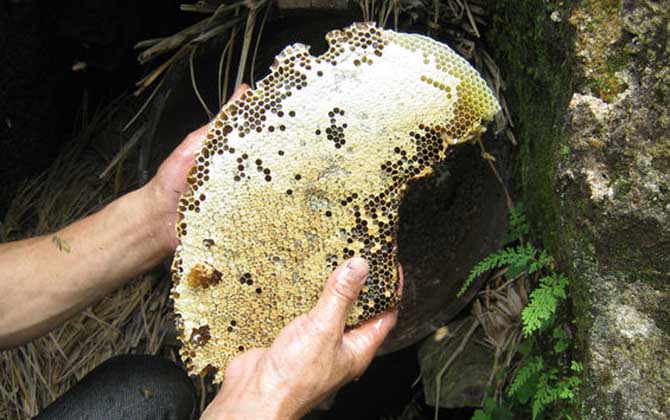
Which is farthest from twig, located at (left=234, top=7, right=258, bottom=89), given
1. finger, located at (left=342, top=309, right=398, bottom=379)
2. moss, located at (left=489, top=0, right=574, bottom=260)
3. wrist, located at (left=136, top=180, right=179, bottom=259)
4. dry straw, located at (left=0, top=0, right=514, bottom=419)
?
finger, located at (left=342, top=309, right=398, bottom=379)

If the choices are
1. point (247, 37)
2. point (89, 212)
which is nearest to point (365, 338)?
point (247, 37)

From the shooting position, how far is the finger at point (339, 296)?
142 centimetres

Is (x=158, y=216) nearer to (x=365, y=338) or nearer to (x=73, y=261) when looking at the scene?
(x=73, y=261)

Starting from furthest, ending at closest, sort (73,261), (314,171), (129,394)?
(129,394) → (73,261) → (314,171)

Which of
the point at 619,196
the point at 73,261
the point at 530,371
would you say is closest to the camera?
the point at 619,196

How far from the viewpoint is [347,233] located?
152 cm

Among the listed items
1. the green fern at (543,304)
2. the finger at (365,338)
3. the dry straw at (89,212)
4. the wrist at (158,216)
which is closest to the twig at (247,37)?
the dry straw at (89,212)

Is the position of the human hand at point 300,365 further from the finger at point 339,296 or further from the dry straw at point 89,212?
the dry straw at point 89,212

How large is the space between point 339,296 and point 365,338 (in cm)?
17

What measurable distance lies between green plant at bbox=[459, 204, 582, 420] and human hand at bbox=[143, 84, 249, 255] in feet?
2.41

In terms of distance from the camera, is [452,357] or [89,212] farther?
[89,212]

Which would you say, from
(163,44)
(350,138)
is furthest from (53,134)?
(350,138)

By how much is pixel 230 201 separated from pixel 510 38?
891mm

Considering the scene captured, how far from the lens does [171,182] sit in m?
1.72
